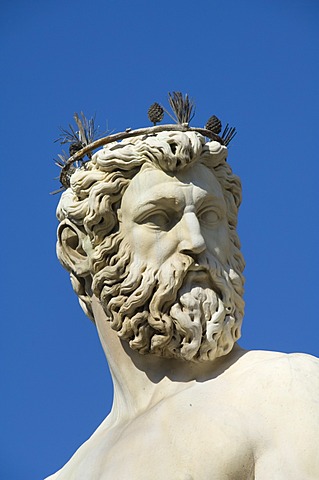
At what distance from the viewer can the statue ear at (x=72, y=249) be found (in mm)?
15820

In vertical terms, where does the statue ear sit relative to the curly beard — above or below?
above

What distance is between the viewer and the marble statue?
1449 centimetres

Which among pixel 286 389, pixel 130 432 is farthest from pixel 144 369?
pixel 286 389

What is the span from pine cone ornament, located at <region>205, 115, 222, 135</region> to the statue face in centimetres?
61

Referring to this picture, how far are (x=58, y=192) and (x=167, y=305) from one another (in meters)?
1.70

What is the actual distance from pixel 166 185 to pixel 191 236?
456 mm

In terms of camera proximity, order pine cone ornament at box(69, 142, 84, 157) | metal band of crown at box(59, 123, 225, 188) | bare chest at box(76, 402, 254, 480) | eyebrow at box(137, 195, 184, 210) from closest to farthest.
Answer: bare chest at box(76, 402, 254, 480) < eyebrow at box(137, 195, 184, 210) < metal band of crown at box(59, 123, 225, 188) < pine cone ornament at box(69, 142, 84, 157)

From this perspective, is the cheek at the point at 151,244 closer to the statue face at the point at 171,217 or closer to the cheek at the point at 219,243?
the statue face at the point at 171,217

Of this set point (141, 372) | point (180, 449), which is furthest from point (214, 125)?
point (180, 449)

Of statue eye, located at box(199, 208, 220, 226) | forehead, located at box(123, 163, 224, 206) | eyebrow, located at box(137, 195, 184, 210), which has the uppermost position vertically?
forehead, located at box(123, 163, 224, 206)

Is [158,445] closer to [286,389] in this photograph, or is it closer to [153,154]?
[286,389]

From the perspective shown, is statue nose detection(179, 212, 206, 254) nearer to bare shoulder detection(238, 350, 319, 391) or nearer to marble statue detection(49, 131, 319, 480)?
marble statue detection(49, 131, 319, 480)

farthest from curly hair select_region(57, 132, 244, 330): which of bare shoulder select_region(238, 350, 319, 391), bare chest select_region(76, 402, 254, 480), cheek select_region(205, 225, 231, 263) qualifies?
bare chest select_region(76, 402, 254, 480)

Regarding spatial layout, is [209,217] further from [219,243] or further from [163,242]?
[163,242]
